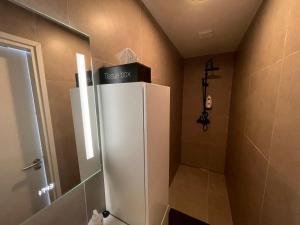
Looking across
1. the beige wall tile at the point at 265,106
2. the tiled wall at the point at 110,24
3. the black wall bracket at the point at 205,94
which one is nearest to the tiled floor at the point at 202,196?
the black wall bracket at the point at 205,94

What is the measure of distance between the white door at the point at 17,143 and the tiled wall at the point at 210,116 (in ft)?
8.52

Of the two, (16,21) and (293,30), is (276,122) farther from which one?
(16,21)

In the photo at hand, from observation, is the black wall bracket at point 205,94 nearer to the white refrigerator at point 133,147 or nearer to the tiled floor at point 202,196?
the tiled floor at point 202,196

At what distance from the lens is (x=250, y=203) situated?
3.65ft

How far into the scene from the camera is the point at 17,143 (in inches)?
20.5

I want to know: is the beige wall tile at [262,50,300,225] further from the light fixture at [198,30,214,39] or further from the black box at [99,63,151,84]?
the light fixture at [198,30,214,39]

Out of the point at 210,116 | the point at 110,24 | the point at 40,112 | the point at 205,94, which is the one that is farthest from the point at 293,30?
the point at 210,116

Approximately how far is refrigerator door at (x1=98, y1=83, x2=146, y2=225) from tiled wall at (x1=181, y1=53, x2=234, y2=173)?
7.37 ft

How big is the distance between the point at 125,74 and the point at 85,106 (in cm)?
30

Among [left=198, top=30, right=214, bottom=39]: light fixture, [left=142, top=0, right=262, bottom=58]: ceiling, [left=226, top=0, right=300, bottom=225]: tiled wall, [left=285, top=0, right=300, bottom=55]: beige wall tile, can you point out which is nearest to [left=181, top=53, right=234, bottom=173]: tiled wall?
[left=142, top=0, right=262, bottom=58]: ceiling

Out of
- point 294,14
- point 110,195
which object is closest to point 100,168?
point 110,195

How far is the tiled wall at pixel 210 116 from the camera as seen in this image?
2461 mm

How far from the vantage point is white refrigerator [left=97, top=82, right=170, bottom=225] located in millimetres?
717

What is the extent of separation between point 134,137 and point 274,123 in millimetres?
835
